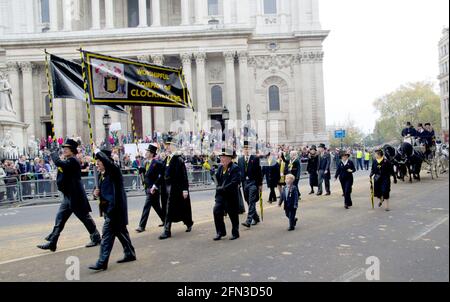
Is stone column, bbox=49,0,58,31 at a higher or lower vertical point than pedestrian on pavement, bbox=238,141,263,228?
higher

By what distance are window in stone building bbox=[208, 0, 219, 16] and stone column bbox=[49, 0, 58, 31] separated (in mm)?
16895

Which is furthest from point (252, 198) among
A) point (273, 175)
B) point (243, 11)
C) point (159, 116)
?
point (243, 11)

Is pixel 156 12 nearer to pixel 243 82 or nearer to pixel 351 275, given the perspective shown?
pixel 243 82

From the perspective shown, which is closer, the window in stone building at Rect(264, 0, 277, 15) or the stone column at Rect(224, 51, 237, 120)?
the stone column at Rect(224, 51, 237, 120)

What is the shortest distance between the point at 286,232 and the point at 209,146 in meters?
22.8

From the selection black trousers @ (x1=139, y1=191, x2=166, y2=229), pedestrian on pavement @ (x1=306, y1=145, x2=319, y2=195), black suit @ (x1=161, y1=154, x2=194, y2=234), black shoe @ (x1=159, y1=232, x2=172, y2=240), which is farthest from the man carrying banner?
pedestrian on pavement @ (x1=306, y1=145, x2=319, y2=195)

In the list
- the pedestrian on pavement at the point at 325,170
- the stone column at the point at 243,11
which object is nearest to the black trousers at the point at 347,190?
the pedestrian on pavement at the point at 325,170

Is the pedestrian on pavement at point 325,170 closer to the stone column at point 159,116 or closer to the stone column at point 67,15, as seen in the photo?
the stone column at point 159,116

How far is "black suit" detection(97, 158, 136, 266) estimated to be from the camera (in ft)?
23.2

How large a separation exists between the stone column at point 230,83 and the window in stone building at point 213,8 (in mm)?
8631

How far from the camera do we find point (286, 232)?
9.65 m

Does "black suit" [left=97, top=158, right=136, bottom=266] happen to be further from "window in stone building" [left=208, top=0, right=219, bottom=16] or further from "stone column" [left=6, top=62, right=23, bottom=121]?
"window in stone building" [left=208, top=0, right=219, bottom=16]

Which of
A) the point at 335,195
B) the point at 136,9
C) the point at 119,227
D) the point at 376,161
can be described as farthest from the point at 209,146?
the point at 136,9
